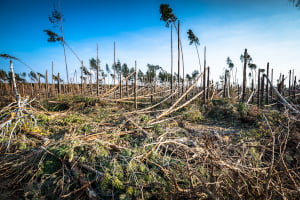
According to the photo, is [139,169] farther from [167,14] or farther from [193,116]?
[167,14]

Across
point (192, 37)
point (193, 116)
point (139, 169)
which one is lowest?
point (139, 169)

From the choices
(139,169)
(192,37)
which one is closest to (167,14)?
(192,37)

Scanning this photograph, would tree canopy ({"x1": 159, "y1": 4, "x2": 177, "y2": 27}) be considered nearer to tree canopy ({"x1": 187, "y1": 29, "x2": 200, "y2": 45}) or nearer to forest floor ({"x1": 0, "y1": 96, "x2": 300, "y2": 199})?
tree canopy ({"x1": 187, "y1": 29, "x2": 200, "y2": 45})

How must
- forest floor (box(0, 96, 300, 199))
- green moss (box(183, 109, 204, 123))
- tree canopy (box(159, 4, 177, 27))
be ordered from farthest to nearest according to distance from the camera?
1. tree canopy (box(159, 4, 177, 27))
2. green moss (box(183, 109, 204, 123))
3. forest floor (box(0, 96, 300, 199))

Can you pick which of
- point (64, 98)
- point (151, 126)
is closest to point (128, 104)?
point (64, 98)

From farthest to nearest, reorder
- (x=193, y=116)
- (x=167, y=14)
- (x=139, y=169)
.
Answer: (x=167, y=14)
(x=193, y=116)
(x=139, y=169)

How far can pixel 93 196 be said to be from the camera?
150 cm

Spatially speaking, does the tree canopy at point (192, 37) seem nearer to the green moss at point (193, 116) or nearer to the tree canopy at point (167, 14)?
the tree canopy at point (167, 14)

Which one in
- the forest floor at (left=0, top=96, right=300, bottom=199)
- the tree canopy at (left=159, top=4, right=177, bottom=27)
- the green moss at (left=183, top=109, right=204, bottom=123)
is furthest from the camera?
the tree canopy at (left=159, top=4, right=177, bottom=27)

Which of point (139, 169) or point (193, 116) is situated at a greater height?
point (193, 116)

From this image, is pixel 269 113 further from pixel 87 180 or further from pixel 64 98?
pixel 64 98

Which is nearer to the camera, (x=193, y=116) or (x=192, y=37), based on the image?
(x=193, y=116)

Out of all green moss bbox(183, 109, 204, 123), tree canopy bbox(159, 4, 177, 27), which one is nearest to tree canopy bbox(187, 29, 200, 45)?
tree canopy bbox(159, 4, 177, 27)

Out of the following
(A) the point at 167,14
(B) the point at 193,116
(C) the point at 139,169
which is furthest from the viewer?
(A) the point at 167,14
